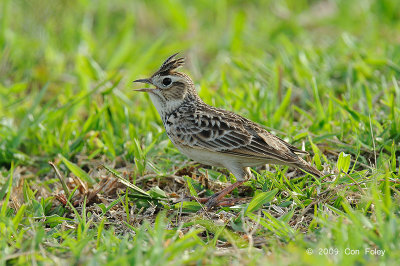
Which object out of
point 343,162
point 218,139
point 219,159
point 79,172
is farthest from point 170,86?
point 343,162

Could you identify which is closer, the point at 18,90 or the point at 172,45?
the point at 18,90

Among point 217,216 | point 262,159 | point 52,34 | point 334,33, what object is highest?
point 52,34

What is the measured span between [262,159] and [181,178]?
946 millimetres

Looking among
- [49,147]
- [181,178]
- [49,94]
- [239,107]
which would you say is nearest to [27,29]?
[49,94]

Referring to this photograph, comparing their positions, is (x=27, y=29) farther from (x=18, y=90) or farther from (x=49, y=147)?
(x=49, y=147)

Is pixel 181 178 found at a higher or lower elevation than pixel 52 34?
lower

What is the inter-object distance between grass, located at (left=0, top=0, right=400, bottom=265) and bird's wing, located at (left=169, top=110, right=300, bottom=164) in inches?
A: 10.7

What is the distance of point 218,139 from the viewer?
5.65m

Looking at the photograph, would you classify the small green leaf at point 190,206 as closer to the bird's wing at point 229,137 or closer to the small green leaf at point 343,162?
the bird's wing at point 229,137

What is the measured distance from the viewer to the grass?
4340 millimetres

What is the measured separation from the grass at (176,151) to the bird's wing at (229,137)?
10.7 inches

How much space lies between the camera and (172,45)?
9.77 m

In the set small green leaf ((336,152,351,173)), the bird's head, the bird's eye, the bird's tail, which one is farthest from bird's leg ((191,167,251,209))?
the bird's eye

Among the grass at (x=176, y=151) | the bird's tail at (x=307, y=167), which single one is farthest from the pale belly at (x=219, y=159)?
the bird's tail at (x=307, y=167)
